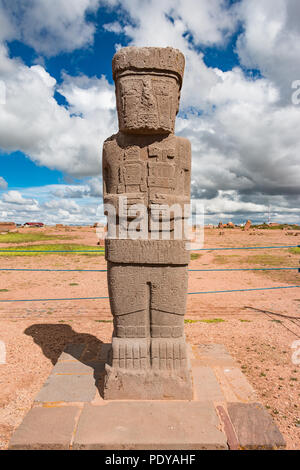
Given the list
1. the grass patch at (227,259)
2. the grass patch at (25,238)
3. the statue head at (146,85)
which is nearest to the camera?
the statue head at (146,85)

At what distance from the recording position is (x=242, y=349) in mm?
4605

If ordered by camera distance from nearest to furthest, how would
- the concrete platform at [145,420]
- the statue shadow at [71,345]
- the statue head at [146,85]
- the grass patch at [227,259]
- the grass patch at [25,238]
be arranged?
the concrete platform at [145,420], the statue head at [146,85], the statue shadow at [71,345], the grass patch at [227,259], the grass patch at [25,238]

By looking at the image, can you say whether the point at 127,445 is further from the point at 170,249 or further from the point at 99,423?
the point at 170,249

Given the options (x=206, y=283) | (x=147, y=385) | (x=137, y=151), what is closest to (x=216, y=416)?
(x=147, y=385)

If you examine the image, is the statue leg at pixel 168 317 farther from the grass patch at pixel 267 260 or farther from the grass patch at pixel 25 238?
the grass patch at pixel 25 238

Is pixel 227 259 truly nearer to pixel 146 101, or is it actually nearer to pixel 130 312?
pixel 130 312

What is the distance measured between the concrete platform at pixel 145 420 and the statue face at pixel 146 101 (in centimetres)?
275

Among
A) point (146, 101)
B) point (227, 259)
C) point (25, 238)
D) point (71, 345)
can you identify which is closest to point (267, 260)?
point (227, 259)

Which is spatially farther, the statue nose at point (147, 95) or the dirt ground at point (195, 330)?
the dirt ground at point (195, 330)

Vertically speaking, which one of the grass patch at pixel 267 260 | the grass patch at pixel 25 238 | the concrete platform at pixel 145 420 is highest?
the grass patch at pixel 25 238

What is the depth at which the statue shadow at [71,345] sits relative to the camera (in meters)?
3.74

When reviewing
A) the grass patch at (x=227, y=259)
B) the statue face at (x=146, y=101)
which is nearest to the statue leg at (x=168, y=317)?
the statue face at (x=146, y=101)

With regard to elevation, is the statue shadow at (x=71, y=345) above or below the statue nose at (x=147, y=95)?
below

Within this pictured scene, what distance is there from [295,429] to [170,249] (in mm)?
2185
